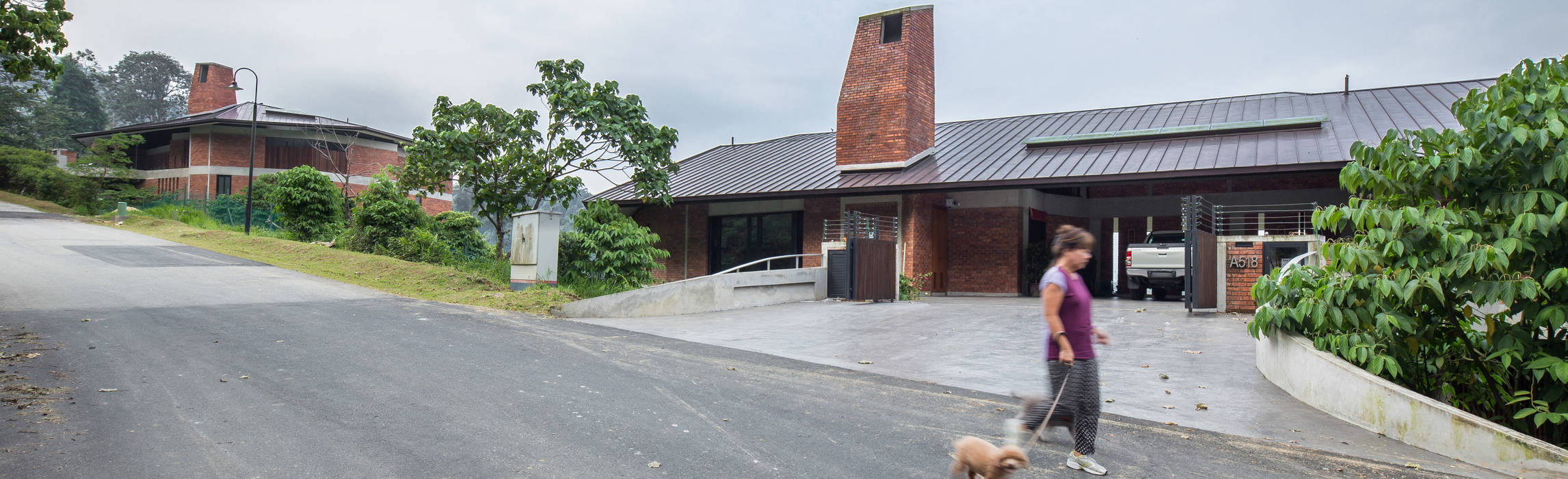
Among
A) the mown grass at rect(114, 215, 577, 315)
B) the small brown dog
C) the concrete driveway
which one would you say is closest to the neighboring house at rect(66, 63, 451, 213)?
the mown grass at rect(114, 215, 577, 315)

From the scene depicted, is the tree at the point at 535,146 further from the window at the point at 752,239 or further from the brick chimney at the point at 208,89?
the brick chimney at the point at 208,89

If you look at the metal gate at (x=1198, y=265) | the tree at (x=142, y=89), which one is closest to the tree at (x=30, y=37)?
the metal gate at (x=1198, y=265)

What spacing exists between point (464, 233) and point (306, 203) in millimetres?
4168

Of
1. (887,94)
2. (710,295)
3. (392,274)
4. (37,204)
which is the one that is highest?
(887,94)

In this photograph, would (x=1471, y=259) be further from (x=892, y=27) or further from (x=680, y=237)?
(x=680, y=237)

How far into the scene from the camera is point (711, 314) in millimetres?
13445

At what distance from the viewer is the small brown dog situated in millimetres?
3373

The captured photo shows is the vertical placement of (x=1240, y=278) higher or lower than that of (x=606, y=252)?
lower

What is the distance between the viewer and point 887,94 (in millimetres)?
18953

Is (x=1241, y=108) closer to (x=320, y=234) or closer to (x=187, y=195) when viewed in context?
(x=320, y=234)

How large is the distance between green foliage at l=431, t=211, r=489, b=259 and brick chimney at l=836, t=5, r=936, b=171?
36.7 ft

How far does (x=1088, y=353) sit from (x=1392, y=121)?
51.5ft

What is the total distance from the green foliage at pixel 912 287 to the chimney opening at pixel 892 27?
222 inches

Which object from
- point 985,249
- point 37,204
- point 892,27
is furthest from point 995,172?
point 37,204
